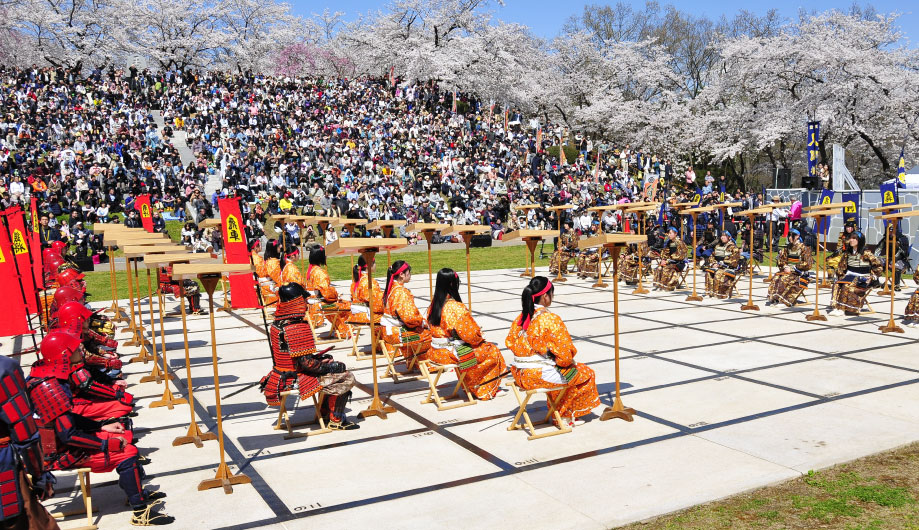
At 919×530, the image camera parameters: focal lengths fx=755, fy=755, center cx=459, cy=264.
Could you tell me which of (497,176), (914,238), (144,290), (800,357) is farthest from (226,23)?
(800,357)

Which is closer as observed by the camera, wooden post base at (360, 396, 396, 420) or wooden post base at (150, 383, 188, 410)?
wooden post base at (360, 396, 396, 420)

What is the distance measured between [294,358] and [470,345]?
85.1 inches

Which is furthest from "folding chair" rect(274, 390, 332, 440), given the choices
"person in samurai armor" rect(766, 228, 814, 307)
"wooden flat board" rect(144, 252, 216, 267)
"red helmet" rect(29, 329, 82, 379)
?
"person in samurai armor" rect(766, 228, 814, 307)

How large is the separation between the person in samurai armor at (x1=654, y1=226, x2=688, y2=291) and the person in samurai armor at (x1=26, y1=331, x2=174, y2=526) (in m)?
14.2

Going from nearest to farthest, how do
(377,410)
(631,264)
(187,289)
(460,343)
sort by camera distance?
1. (377,410)
2. (460,343)
3. (187,289)
4. (631,264)

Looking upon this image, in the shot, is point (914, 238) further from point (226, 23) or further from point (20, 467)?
point (226, 23)

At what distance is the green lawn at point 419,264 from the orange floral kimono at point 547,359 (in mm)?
14350

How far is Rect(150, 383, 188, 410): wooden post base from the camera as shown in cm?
956

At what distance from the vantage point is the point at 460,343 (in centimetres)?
907

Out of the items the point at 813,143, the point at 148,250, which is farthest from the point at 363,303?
the point at 813,143

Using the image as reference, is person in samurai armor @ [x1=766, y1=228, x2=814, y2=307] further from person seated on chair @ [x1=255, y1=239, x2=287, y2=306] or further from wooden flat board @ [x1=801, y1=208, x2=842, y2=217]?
person seated on chair @ [x1=255, y1=239, x2=287, y2=306]

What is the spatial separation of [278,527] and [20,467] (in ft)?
6.99

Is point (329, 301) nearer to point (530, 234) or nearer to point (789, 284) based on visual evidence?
point (530, 234)

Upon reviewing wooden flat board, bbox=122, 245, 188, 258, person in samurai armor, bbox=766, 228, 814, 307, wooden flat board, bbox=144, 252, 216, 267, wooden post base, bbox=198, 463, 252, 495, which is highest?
wooden flat board, bbox=122, 245, 188, 258
